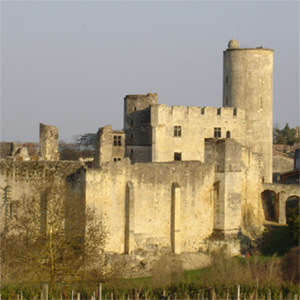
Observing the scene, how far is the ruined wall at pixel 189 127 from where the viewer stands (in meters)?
50.4

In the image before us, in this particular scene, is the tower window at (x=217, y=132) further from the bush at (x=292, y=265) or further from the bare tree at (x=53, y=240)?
the bare tree at (x=53, y=240)

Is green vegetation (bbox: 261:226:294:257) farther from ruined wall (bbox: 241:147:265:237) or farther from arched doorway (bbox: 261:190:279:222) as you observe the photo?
arched doorway (bbox: 261:190:279:222)

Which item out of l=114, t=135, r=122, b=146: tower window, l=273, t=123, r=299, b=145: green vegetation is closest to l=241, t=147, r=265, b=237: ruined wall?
l=114, t=135, r=122, b=146: tower window

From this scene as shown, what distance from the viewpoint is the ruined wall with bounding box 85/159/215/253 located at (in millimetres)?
39969

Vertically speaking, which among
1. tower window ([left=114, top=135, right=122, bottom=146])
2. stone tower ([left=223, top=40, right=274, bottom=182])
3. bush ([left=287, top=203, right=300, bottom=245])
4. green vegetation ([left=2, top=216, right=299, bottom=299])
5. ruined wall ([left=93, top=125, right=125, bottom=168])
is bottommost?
green vegetation ([left=2, top=216, right=299, bottom=299])

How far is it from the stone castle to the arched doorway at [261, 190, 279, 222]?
0.08 metres

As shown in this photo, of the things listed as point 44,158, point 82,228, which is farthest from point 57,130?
point 82,228

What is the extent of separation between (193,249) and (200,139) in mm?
10081

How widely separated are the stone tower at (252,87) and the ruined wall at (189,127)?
73cm

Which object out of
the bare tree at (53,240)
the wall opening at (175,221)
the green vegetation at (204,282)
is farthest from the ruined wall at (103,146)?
the green vegetation at (204,282)

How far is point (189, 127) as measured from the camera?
5112 cm

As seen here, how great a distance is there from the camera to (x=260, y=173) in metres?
49.2

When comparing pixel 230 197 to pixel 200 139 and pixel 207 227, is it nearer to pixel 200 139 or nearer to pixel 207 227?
pixel 207 227

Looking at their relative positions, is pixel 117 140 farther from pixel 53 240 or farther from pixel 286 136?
pixel 286 136
